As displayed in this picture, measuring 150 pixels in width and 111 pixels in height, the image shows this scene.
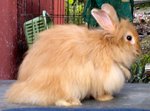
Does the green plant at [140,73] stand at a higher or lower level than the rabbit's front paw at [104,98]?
lower

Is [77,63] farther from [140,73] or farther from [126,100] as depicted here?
[140,73]

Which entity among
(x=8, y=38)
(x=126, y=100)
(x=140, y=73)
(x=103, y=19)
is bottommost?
(x=140, y=73)

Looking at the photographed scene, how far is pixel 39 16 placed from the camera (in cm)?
459

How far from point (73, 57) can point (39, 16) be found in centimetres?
239

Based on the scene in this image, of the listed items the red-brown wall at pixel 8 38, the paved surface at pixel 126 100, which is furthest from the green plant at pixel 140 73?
→ the paved surface at pixel 126 100

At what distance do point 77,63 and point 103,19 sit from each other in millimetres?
249

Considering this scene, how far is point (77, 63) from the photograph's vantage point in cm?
223

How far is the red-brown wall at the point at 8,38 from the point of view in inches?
152

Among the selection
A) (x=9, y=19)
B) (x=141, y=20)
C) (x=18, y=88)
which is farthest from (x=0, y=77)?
(x=141, y=20)

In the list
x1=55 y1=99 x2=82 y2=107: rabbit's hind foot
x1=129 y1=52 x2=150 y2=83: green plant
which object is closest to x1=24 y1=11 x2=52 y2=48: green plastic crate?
x1=129 y1=52 x2=150 y2=83: green plant

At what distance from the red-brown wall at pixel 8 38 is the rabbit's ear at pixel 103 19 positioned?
1.68 meters

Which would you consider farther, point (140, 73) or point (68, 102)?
point (140, 73)

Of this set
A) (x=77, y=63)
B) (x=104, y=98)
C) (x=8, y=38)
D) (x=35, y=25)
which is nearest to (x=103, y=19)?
(x=77, y=63)

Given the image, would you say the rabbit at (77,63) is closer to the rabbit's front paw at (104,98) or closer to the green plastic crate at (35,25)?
the rabbit's front paw at (104,98)
